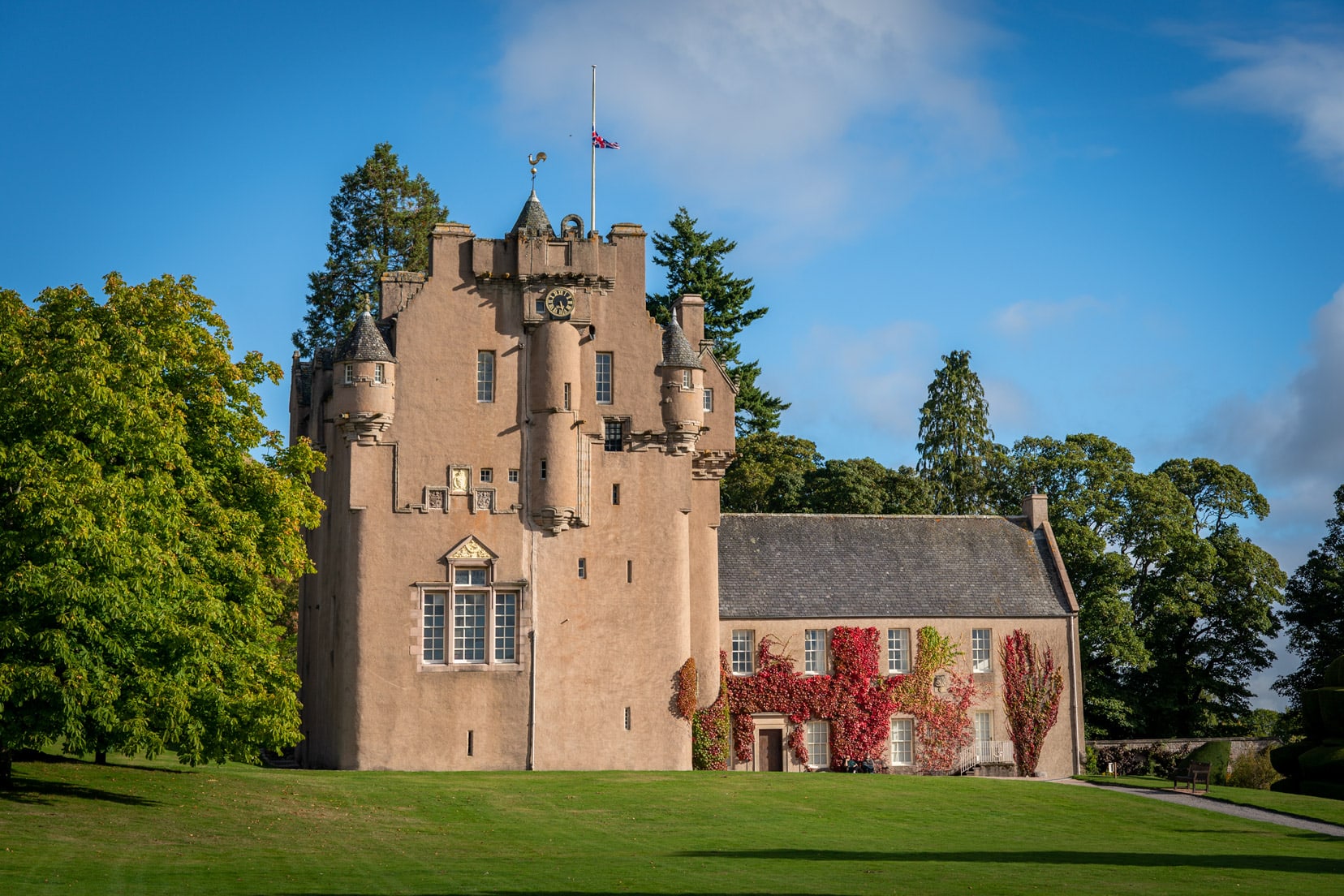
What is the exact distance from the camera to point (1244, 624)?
6544 centimetres

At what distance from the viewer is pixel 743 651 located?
5303cm

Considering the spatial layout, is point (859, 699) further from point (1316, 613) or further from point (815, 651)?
point (1316, 613)

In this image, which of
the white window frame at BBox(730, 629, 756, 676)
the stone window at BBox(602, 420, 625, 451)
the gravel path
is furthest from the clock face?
the gravel path

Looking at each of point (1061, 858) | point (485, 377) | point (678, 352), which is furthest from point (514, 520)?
point (1061, 858)

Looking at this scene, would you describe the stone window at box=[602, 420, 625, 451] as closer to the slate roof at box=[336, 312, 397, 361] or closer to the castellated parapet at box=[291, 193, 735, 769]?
the castellated parapet at box=[291, 193, 735, 769]

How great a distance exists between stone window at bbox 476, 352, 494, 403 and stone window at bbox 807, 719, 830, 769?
16020mm

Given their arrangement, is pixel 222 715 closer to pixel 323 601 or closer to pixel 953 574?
pixel 323 601

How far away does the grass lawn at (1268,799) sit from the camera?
4257 centimetres

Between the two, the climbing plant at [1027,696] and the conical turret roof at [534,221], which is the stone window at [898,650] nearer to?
the climbing plant at [1027,696]

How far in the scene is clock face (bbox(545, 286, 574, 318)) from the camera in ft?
158

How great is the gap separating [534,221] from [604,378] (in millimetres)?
5670

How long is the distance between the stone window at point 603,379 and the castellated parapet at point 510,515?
8 cm

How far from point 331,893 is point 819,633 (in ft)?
104

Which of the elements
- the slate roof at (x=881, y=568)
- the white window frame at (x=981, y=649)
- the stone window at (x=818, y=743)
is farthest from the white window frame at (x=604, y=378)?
the white window frame at (x=981, y=649)
